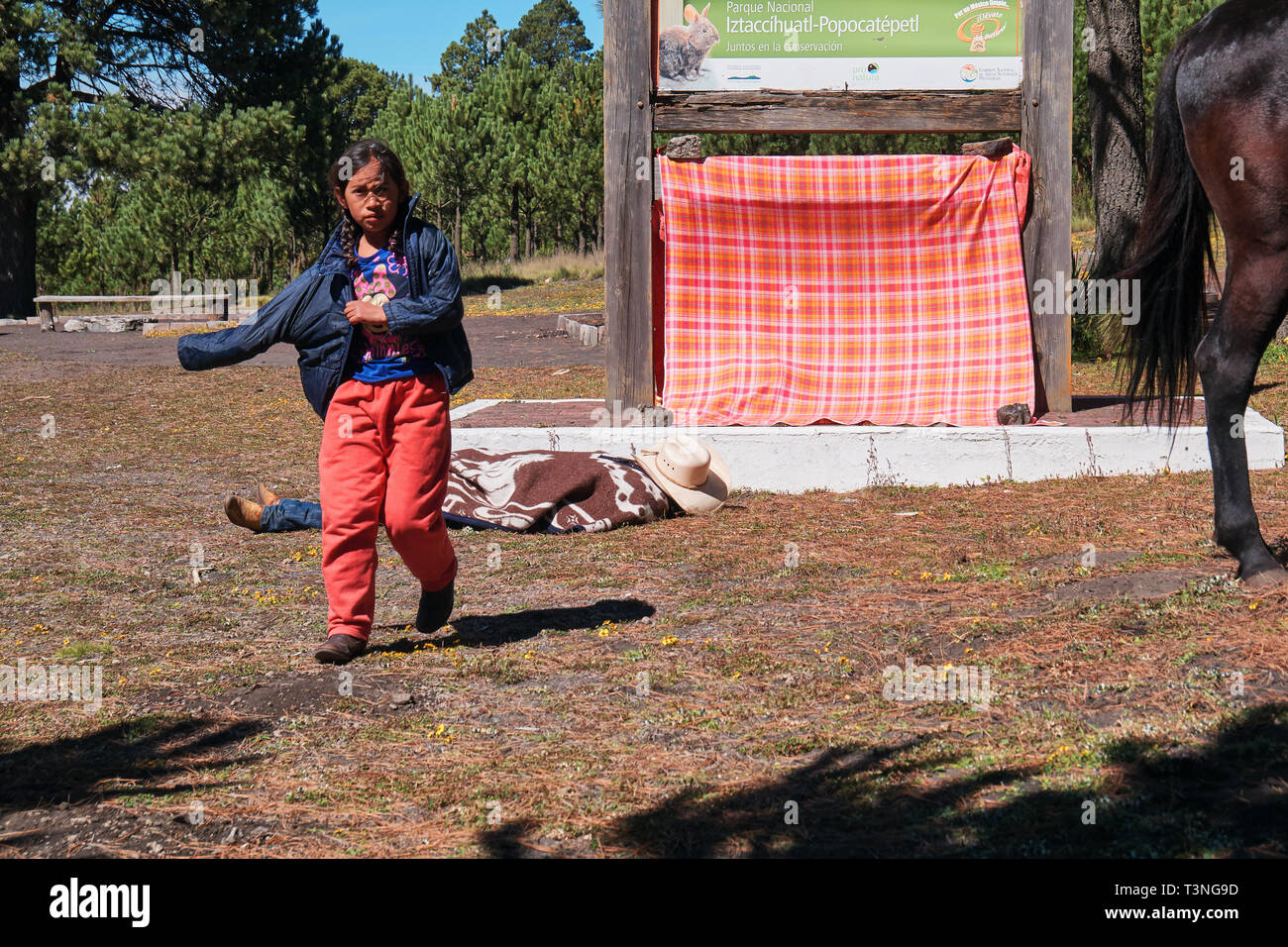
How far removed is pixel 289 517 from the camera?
6.93 meters

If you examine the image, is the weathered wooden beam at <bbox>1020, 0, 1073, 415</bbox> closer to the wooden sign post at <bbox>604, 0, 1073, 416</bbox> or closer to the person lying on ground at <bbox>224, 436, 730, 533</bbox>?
the wooden sign post at <bbox>604, 0, 1073, 416</bbox>

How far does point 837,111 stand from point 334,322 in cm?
497

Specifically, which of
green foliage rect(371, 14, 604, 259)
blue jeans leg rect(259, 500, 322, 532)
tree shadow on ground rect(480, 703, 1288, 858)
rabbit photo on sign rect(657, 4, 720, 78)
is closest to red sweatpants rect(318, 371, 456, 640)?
tree shadow on ground rect(480, 703, 1288, 858)

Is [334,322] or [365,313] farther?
[334,322]

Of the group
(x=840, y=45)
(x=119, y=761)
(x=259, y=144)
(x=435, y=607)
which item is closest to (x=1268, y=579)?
(x=435, y=607)

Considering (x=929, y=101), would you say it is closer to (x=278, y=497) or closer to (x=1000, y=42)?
(x=1000, y=42)

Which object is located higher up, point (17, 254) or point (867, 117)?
point (17, 254)

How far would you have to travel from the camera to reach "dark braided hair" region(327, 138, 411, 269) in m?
4.38

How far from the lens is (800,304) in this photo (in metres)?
8.50

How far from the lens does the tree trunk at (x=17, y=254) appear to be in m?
25.4

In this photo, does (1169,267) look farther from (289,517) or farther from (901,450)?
(289,517)

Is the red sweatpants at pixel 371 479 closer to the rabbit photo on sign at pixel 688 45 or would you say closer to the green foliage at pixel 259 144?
the rabbit photo on sign at pixel 688 45

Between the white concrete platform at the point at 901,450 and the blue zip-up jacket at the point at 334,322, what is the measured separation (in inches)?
130

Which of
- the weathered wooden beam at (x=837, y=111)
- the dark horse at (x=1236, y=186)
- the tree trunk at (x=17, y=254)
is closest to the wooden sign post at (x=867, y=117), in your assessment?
the weathered wooden beam at (x=837, y=111)
